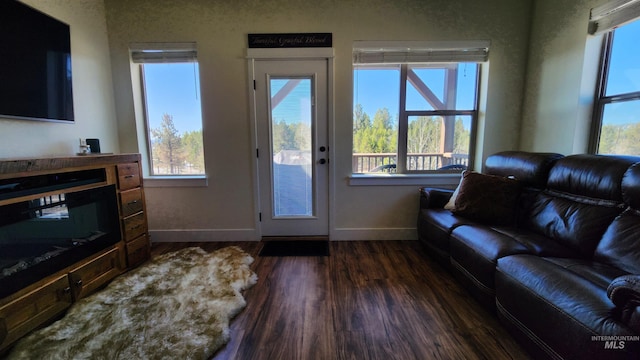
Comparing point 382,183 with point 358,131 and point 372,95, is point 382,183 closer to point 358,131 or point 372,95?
point 358,131

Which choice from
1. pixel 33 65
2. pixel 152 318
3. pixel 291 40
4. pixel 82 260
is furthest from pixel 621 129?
pixel 33 65

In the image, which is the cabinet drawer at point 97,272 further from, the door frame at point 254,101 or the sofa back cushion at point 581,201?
the sofa back cushion at point 581,201

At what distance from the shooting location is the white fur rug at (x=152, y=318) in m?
1.38

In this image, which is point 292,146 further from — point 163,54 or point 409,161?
point 163,54

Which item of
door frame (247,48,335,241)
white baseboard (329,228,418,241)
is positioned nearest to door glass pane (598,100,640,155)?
white baseboard (329,228,418,241)

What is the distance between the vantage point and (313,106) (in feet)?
9.20

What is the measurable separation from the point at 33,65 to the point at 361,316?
2925 mm

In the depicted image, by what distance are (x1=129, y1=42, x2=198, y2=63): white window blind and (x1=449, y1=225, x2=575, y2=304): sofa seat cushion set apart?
306 cm

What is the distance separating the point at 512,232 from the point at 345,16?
248 centimetres

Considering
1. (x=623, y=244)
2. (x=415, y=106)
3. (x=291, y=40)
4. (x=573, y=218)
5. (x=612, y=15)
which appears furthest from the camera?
(x=415, y=106)

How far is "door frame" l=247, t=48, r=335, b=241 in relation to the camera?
8.80 feet

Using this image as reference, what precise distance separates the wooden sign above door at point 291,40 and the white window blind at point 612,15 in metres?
2.20

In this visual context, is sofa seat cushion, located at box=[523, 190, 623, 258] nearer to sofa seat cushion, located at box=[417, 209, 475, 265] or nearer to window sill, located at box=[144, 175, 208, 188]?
sofa seat cushion, located at box=[417, 209, 475, 265]

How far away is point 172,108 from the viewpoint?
2.89m
